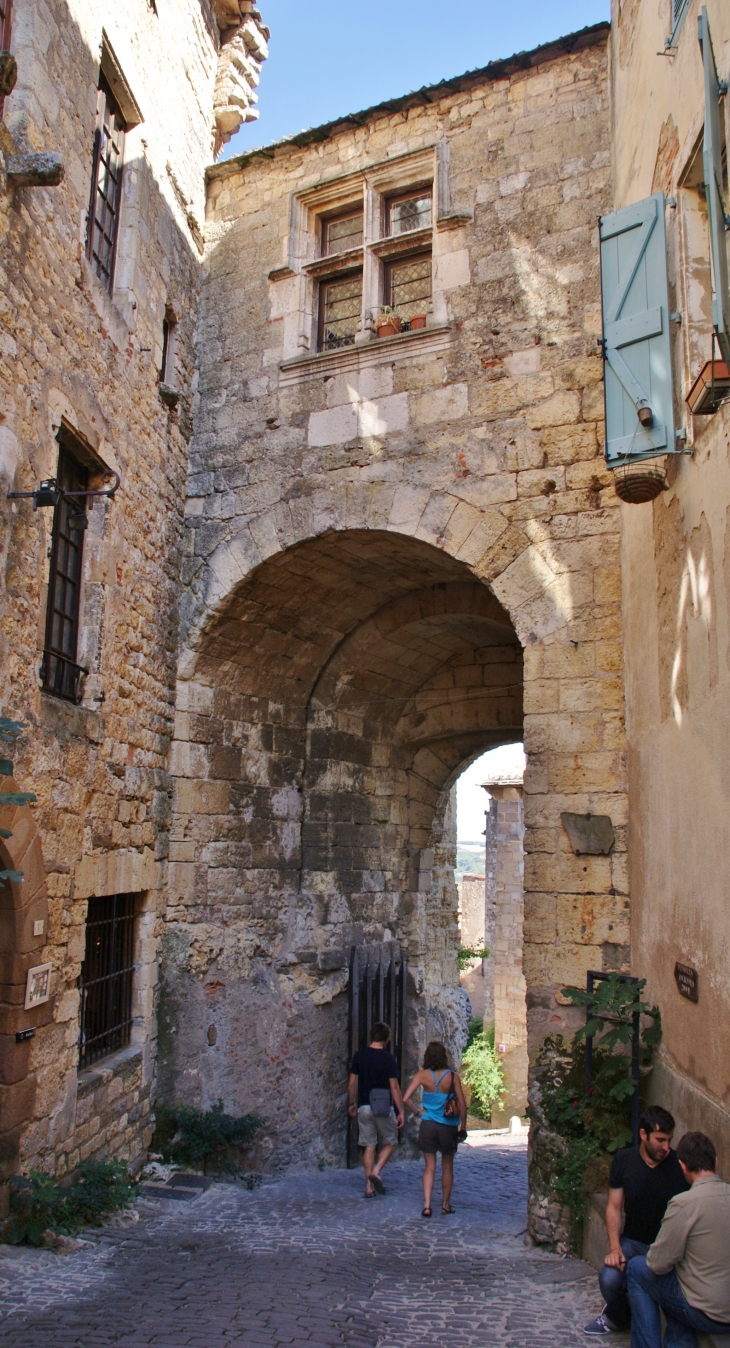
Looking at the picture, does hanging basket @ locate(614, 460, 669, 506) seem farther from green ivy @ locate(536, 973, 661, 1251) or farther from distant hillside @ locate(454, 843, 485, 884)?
distant hillside @ locate(454, 843, 485, 884)

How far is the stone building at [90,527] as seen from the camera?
427 cm

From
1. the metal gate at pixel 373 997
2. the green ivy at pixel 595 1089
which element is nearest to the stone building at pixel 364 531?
the metal gate at pixel 373 997

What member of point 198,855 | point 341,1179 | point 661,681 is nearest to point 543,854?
point 661,681

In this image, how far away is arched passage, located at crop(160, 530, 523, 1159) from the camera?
21.0 ft

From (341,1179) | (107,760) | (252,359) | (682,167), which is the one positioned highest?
(252,359)

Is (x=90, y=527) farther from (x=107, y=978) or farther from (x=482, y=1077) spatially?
(x=482, y=1077)

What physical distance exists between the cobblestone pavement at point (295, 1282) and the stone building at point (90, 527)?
1.84 ft

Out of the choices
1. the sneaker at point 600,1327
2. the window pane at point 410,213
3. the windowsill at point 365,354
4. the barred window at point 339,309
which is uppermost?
the window pane at point 410,213

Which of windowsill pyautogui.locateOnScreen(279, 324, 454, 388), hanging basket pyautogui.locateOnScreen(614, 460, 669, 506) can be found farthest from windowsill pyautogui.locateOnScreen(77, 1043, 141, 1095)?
windowsill pyautogui.locateOnScreen(279, 324, 454, 388)

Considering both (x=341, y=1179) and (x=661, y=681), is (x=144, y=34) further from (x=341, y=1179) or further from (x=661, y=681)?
(x=341, y=1179)

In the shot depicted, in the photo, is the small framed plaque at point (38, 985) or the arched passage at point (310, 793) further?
the arched passage at point (310, 793)

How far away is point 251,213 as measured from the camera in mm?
7137

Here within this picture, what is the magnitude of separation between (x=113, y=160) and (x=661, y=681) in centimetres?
454

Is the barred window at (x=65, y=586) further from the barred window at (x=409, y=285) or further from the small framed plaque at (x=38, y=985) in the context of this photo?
the barred window at (x=409, y=285)
